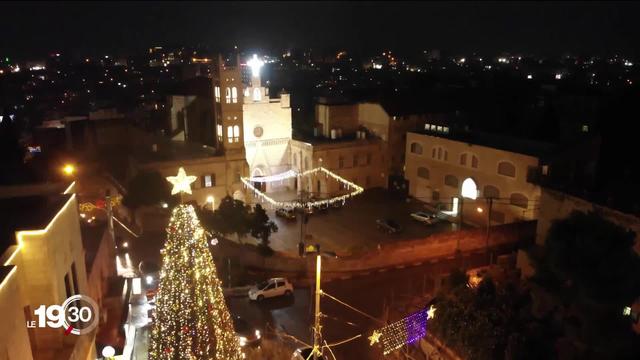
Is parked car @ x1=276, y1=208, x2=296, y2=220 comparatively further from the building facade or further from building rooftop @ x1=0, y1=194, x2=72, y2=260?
building rooftop @ x1=0, y1=194, x2=72, y2=260

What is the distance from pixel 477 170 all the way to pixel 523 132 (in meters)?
12.6

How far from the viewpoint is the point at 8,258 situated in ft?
29.8

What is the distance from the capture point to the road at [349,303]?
18.1 m

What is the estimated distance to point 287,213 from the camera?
110 feet

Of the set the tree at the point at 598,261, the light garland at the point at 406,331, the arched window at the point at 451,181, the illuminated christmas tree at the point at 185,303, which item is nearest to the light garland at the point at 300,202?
the arched window at the point at 451,181


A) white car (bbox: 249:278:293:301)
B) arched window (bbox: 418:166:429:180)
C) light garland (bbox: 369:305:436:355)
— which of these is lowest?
white car (bbox: 249:278:293:301)

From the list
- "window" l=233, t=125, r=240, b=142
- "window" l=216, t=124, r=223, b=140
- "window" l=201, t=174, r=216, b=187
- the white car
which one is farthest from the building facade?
"window" l=201, t=174, r=216, b=187

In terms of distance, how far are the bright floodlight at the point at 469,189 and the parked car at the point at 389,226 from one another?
5930 mm

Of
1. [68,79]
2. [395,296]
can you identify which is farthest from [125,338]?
[68,79]

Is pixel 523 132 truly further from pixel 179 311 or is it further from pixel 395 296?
pixel 179 311

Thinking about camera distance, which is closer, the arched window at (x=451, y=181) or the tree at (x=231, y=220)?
the tree at (x=231, y=220)

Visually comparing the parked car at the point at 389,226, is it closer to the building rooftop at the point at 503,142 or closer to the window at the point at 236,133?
the building rooftop at the point at 503,142

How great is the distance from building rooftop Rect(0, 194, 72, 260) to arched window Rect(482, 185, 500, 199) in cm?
2660

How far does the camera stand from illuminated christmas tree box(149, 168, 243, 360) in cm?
1114
